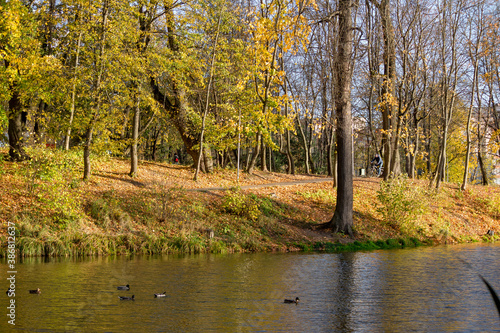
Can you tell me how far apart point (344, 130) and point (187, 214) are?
7435 millimetres

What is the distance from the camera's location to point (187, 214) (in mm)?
19453

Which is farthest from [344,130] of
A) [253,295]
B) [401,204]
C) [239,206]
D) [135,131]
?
[253,295]

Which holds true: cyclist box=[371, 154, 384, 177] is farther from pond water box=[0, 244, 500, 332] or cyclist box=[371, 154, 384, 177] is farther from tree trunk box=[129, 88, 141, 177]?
pond water box=[0, 244, 500, 332]

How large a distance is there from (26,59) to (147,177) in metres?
8.43

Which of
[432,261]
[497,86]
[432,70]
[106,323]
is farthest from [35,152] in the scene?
[497,86]

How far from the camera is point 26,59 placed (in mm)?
18078

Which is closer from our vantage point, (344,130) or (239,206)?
(344,130)

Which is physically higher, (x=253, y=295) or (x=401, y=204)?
(x=401, y=204)

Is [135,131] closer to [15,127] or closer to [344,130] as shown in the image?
[15,127]

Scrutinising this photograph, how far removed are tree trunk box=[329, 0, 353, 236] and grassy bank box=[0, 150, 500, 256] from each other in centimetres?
84

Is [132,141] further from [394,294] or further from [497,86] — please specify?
[497,86]

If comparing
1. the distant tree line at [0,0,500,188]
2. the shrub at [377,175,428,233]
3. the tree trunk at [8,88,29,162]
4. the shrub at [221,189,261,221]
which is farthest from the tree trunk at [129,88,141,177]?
the shrub at [377,175,428,233]

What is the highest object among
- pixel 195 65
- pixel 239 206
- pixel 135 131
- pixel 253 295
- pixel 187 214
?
pixel 195 65

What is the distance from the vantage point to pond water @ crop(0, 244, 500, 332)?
7711 millimetres
